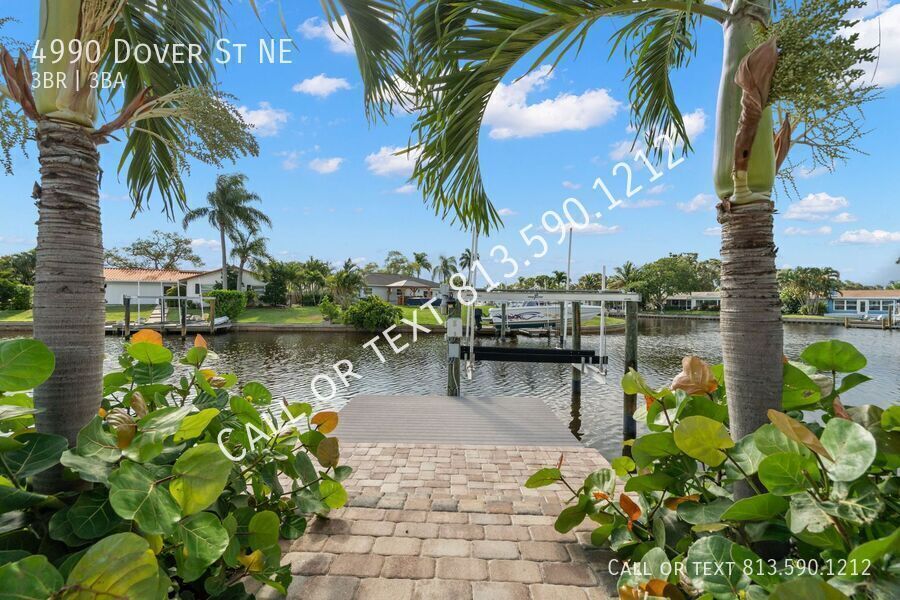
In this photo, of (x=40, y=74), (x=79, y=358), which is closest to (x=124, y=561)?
(x=79, y=358)

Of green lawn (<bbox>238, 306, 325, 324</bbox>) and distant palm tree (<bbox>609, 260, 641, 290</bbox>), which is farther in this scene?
distant palm tree (<bbox>609, 260, 641, 290</bbox>)

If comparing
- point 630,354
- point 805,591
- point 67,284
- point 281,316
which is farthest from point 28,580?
point 281,316

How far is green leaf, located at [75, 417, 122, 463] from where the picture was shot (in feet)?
3.72

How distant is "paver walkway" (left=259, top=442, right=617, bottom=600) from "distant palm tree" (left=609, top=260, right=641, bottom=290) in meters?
49.2

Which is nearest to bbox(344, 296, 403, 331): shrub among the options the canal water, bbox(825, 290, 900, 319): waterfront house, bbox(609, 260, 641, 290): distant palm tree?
the canal water

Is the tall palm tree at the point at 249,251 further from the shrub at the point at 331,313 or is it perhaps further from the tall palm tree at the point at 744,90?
the tall palm tree at the point at 744,90

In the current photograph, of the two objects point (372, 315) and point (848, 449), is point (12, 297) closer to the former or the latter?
point (372, 315)

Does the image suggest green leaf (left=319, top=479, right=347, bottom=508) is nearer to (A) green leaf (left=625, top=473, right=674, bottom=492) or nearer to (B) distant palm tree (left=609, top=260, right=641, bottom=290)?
(A) green leaf (left=625, top=473, right=674, bottom=492)

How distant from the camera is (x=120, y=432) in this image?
Result: 1.18 m

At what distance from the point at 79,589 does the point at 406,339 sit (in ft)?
65.8

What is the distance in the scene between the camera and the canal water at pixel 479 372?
796 cm

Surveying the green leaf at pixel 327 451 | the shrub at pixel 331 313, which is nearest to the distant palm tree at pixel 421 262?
the shrub at pixel 331 313

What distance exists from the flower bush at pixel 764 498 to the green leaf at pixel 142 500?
1188 mm

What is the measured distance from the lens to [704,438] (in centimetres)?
120
